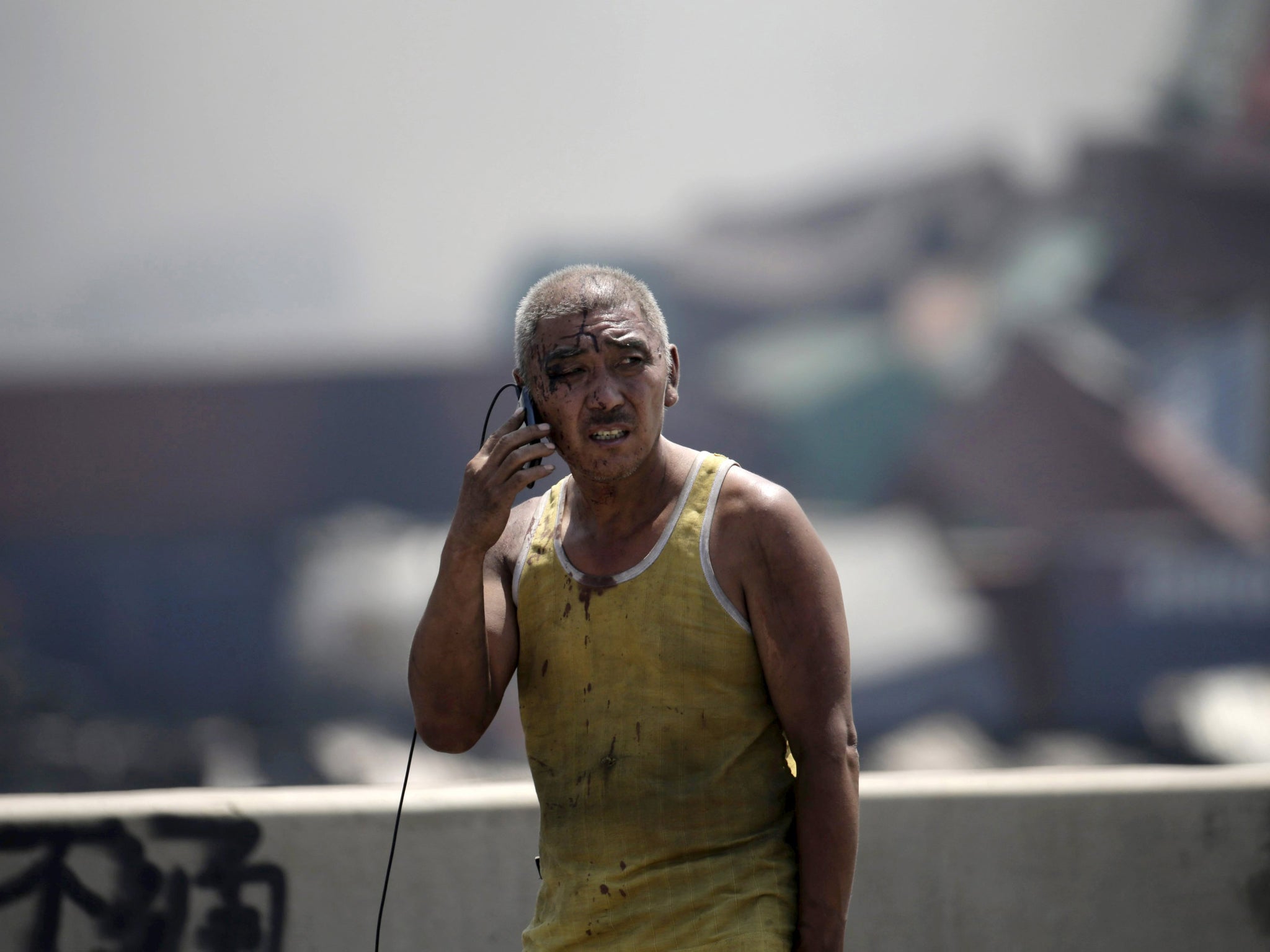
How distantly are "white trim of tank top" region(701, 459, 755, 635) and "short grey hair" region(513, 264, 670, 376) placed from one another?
0.29m

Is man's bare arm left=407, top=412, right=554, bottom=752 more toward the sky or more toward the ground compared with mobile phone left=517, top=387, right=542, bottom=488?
more toward the ground

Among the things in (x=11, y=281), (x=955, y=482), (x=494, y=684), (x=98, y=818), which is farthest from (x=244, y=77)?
(x=494, y=684)

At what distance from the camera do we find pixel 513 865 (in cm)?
293

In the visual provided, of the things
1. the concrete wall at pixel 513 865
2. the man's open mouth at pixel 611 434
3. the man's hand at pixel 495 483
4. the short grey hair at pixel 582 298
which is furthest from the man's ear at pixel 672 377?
the concrete wall at pixel 513 865

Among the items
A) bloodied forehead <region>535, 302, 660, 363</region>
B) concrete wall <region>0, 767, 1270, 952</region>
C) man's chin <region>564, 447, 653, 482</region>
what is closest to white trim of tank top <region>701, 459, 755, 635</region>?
man's chin <region>564, 447, 653, 482</region>

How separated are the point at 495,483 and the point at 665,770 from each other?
53 cm

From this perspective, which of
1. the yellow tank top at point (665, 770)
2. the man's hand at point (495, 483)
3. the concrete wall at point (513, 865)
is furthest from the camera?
the concrete wall at point (513, 865)

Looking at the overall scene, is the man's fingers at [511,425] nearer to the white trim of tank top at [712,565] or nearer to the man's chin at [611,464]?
the man's chin at [611,464]

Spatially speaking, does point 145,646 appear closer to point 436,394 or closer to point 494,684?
point 436,394

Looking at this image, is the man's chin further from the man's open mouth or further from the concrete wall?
the concrete wall

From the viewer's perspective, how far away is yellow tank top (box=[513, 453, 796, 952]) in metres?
1.82

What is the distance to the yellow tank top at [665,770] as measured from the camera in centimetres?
182

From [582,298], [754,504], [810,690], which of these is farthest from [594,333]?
[810,690]

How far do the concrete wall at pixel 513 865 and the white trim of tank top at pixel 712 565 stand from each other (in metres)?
1.25
